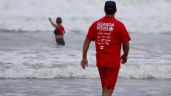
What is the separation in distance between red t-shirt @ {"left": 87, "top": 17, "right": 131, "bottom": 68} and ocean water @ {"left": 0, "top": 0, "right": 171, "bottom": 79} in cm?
430

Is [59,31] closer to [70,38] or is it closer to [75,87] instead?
[70,38]

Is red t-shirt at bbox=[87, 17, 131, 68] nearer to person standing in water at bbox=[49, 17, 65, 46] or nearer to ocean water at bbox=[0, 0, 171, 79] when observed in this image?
ocean water at bbox=[0, 0, 171, 79]

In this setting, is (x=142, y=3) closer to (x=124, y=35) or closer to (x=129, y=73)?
(x=129, y=73)

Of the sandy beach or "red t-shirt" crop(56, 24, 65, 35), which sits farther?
"red t-shirt" crop(56, 24, 65, 35)

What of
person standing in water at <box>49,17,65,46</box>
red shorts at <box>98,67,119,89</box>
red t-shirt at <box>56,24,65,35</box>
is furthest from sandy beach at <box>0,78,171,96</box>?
red t-shirt at <box>56,24,65,35</box>

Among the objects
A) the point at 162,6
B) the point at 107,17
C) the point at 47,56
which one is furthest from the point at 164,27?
the point at 107,17

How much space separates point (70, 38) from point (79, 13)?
8168 millimetres

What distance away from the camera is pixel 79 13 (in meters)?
→ 29.4

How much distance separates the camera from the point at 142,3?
3145cm

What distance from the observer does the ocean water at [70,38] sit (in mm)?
12258

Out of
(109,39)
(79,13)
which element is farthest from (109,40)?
(79,13)

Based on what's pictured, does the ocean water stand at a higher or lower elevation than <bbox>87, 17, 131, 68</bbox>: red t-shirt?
lower

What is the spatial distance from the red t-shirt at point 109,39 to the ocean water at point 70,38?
430 centimetres

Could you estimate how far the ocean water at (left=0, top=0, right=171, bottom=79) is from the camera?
483 inches
